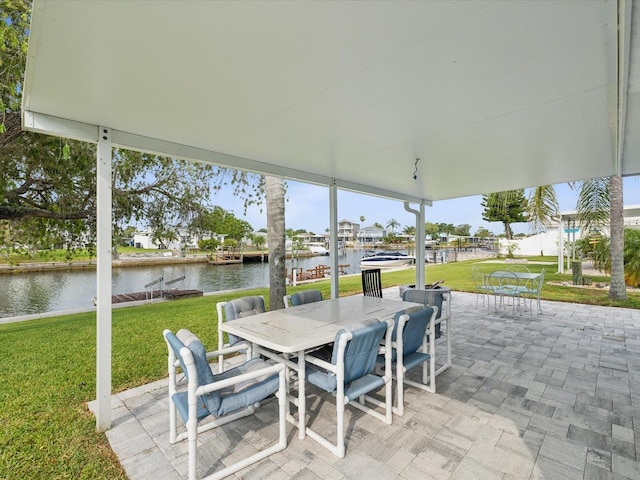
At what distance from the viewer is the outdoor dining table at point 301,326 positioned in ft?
7.13

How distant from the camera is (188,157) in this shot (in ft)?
10.1

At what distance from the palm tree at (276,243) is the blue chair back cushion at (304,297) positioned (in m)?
1.23

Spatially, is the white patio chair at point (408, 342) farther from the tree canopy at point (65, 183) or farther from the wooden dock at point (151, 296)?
the wooden dock at point (151, 296)

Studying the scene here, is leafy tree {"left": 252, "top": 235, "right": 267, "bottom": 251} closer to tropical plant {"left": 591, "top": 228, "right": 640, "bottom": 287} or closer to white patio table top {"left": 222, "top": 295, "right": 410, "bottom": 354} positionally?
tropical plant {"left": 591, "top": 228, "right": 640, "bottom": 287}

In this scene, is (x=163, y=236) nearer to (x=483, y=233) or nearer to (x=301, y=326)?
(x=301, y=326)

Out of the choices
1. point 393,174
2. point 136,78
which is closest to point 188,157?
point 136,78

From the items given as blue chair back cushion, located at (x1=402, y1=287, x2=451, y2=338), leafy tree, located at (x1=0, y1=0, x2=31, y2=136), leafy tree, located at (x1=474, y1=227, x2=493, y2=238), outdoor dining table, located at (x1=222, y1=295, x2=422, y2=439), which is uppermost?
leafy tree, located at (x1=0, y1=0, x2=31, y2=136)

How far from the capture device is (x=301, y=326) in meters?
2.54

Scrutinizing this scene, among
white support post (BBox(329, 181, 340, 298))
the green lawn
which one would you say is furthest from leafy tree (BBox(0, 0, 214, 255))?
white support post (BBox(329, 181, 340, 298))

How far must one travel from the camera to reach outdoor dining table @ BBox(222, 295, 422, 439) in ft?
7.13

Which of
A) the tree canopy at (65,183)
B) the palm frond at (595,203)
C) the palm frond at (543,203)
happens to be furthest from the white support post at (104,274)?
the palm frond at (543,203)

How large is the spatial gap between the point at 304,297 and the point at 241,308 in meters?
0.82

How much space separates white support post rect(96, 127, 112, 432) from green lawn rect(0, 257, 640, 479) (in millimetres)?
364

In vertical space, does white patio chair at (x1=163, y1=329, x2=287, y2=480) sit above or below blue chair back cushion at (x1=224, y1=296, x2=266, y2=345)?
below
